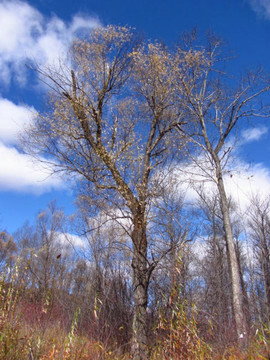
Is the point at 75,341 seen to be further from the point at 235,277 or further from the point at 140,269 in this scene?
the point at 235,277

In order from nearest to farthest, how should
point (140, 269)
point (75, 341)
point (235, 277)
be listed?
point (75, 341) → point (140, 269) → point (235, 277)

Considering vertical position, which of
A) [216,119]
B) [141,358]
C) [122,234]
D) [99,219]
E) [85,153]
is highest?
[216,119]

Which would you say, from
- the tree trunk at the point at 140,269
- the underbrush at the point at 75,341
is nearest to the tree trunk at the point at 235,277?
the tree trunk at the point at 140,269

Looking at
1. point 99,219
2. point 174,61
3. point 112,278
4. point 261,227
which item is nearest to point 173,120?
point 174,61

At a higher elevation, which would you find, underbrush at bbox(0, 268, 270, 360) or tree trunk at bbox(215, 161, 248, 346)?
tree trunk at bbox(215, 161, 248, 346)

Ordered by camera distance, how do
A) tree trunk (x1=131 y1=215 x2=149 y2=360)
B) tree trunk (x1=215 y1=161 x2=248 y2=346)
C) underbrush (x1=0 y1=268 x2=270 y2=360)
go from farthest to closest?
1. tree trunk (x1=131 y1=215 x2=149 y2=360)
2. tree trunk (x1=215 y1=161 x2=248 y2=346)
3. underbrush (x1=0 y1=268 x2=270 y2=360)

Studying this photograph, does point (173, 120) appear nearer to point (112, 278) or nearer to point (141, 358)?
point (112, 278)

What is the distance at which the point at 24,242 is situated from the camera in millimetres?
27375

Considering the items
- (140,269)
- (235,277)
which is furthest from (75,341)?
(235,277)

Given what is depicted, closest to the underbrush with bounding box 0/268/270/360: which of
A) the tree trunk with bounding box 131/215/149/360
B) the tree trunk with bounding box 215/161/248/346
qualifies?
the tree trunk with bounding box 215/161/248/346

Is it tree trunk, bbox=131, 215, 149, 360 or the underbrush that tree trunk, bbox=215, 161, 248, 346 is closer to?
tree trunk, bbox=131, 215, 149, 360

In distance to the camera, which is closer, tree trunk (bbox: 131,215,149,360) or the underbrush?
the underbrush

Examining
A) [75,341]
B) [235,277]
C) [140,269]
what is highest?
[235,277]

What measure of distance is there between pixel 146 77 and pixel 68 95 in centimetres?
268
